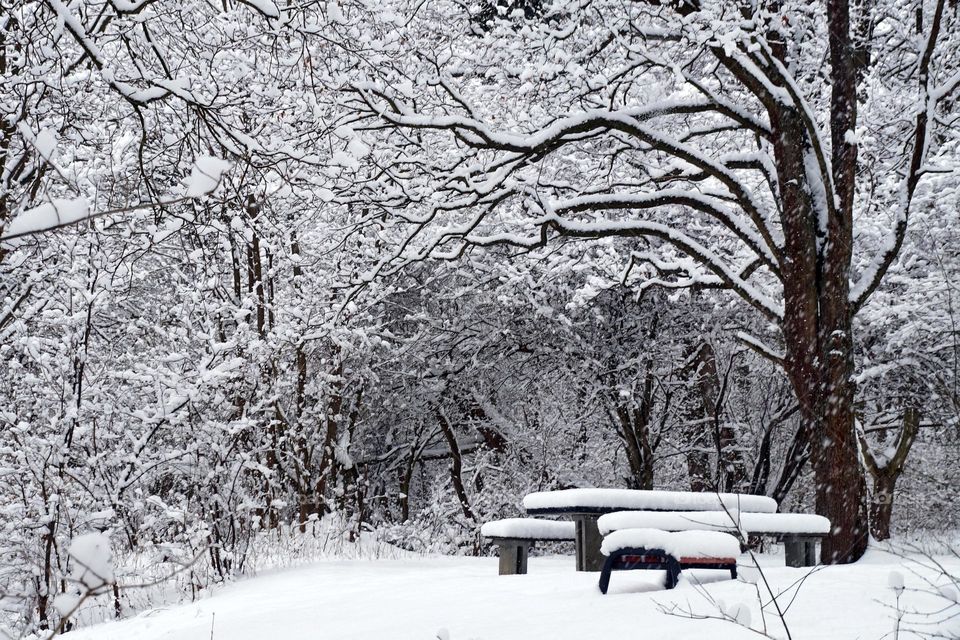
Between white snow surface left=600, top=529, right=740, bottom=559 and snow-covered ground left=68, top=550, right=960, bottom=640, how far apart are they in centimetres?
18

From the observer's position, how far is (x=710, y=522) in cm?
538

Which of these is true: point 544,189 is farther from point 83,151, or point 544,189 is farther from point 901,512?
point 901,512

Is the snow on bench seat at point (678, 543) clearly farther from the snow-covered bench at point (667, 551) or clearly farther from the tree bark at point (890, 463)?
the tree bark at point (890, 463)

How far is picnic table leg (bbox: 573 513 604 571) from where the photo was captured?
249 inches

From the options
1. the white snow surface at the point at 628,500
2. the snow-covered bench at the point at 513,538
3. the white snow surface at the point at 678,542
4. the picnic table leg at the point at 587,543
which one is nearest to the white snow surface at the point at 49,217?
the white snow surface at the point at 678,542

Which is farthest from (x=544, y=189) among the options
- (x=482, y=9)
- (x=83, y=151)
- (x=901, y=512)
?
(x=901, y=512)

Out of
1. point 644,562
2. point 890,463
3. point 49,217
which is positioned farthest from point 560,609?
point 890,463

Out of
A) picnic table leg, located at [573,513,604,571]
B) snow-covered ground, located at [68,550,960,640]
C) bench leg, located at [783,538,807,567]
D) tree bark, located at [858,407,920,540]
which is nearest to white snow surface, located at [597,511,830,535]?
bench leg, located at [783,538,807,567]

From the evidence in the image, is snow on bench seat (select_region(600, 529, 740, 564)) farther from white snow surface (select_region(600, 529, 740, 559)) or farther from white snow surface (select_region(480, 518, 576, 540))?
white snow surface (select_region(480, 518, 576, 540))

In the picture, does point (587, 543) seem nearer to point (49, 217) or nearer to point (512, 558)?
point (512, 558)

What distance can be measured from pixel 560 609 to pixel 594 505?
1825 mm

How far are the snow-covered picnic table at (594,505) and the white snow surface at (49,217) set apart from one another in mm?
4887

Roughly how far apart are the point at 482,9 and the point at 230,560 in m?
6.34

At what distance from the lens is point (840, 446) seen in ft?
23.8
